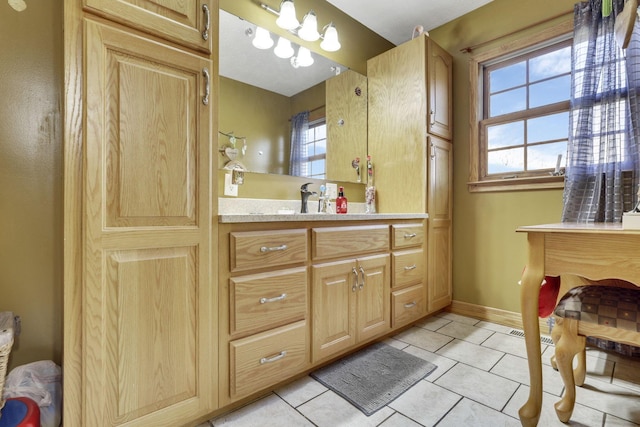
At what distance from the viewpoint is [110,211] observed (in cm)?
103

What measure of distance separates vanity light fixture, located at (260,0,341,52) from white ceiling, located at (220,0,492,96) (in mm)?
126

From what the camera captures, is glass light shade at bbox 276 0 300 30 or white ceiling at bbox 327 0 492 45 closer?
glass light shade at bbox 276 0 300 30

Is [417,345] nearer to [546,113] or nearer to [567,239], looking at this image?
[567,239]

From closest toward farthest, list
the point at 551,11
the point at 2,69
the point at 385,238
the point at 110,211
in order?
the point at 110,211 < the point at 2,69 < the point at 385,238 < the point at 551,11

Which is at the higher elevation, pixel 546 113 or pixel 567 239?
pixel 546 113

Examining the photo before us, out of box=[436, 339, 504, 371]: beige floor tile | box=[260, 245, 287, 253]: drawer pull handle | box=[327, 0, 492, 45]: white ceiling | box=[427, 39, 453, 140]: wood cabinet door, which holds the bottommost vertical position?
box=[436, 339, 504, 371]: beige floor tile

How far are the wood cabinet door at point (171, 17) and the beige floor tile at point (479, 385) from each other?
1951 millimetres

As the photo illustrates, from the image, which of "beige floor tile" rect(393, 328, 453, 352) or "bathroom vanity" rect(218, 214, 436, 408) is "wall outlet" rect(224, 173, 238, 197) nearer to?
"bathroom vanity" rect(218, 214, 436, 408)

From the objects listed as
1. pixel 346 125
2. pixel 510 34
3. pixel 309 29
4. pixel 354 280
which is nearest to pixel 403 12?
pixel 510 34

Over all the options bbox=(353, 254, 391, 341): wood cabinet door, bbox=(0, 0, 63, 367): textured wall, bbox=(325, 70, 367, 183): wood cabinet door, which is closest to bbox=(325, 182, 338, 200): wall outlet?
bbox=(325, 70, 367, 183): wood cabinet door

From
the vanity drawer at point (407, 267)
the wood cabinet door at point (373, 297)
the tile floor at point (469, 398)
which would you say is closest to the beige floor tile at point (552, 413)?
the tile floor at point (469, 398)

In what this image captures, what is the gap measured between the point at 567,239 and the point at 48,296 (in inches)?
80.5

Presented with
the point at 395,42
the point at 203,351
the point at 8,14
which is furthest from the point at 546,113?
the point at 8,14

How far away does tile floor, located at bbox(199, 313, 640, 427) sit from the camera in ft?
4.21
